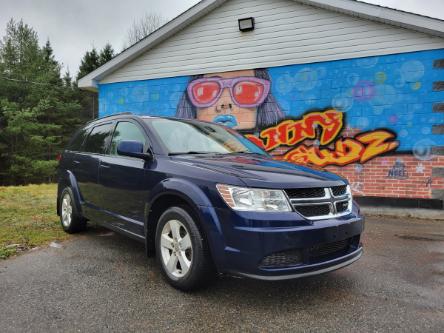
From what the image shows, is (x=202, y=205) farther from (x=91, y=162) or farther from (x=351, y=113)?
(x=351, y=113)

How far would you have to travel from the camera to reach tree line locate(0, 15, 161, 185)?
29.3 meters

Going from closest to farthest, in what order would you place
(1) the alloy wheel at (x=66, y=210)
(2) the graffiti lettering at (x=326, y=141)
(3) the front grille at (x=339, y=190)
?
1. (3) the front grille at (x=339, y=190)
2. (1) the alloy wheel at (x=66, y=210)
3. (2) the graffiti lettering at (x=326, y=141)

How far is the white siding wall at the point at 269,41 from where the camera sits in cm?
820

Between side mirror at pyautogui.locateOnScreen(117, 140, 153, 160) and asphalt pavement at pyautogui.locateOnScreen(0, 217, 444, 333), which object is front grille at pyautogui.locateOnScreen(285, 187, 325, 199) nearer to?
asphalt pavement at pyautogui.locateOnScreen(0, 217, 444, 333)

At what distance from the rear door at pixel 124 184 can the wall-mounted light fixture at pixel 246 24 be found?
6.03 meters

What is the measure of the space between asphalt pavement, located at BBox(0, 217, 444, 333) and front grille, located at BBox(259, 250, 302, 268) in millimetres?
424

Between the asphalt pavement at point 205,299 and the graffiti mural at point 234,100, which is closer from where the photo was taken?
the asphalt pavement at point 205,299

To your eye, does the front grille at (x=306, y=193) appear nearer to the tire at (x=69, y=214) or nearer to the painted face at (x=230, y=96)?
the tire at (x=69, y=214)

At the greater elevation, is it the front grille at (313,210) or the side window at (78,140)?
the side window at (78,140)

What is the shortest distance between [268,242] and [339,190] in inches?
39.3

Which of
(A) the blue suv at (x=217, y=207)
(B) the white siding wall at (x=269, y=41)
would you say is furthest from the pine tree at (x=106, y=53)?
(A) the blue suv at (x=217, y=207)

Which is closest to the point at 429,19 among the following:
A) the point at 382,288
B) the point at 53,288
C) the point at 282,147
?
the point at 282,147

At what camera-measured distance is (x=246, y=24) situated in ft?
31.5

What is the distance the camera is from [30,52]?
30.8 m
